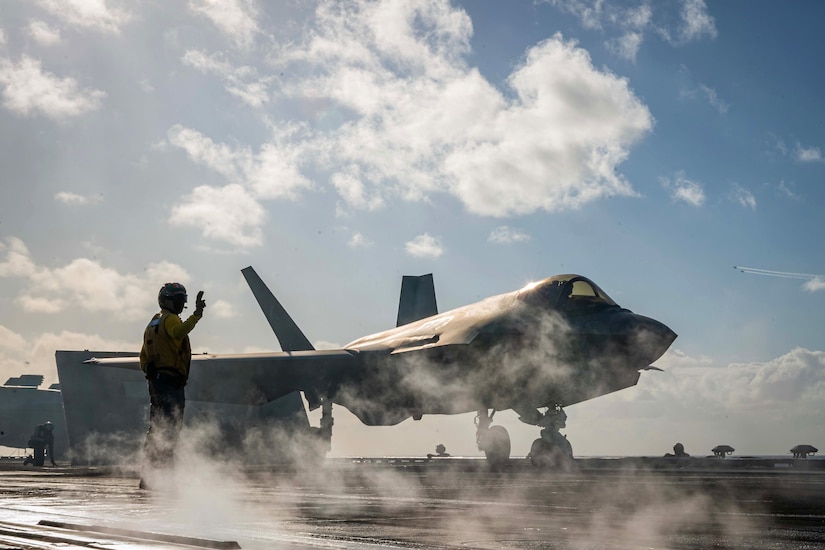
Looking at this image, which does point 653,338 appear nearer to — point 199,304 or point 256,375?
point 199,304

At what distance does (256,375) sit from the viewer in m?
28.3

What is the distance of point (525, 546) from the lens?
5.27 meters

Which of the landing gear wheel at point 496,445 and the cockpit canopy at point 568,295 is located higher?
the cockpit canopy at point 568,295

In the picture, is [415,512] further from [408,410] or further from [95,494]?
[408,410]

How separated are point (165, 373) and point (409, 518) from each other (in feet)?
14.8

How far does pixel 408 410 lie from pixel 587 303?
6282mm

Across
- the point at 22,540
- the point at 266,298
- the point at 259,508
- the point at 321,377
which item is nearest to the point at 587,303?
the point at 321,377

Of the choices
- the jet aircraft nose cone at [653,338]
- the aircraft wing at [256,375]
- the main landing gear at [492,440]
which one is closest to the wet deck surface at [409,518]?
the jet aircraft nose cone at [653,338]

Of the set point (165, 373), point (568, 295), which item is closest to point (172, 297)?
point (165, 373)

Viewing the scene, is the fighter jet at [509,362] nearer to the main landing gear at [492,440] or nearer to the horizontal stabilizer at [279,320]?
the main landing gear at [492,440]

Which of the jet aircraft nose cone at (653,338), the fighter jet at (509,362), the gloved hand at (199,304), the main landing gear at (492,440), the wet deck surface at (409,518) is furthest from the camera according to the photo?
the main landing gear at (492,440)

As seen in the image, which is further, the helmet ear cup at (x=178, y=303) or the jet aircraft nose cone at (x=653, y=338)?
the jet aircraft nose cone at (x=653, y=338)

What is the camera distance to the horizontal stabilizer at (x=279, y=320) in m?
36.8

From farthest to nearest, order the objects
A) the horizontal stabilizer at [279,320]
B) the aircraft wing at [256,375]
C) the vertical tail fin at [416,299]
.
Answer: the vertical tail fin at [416,299] < the horizontal stabilizer at [279,320] < the aircraft wing at [256,375]
